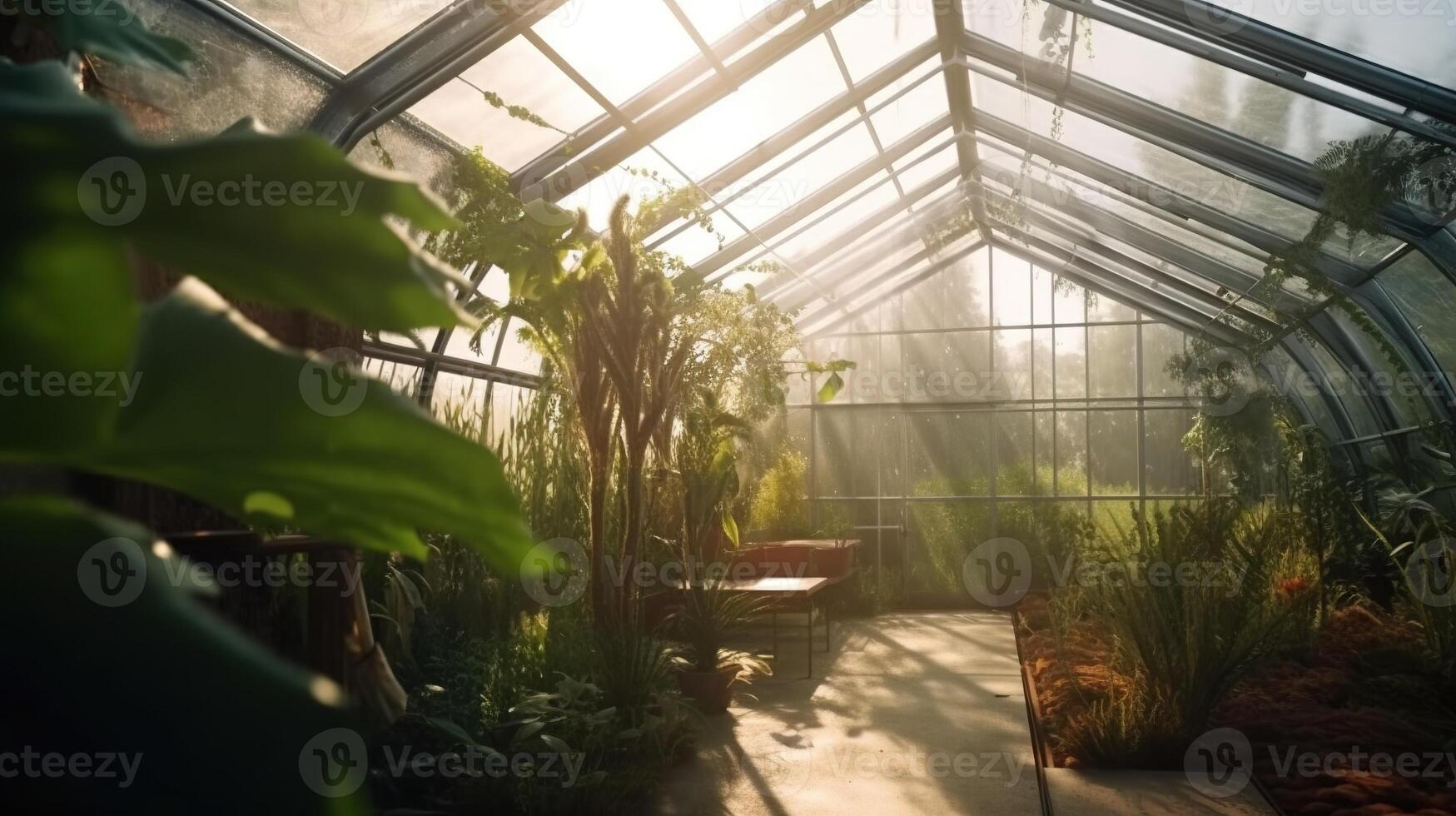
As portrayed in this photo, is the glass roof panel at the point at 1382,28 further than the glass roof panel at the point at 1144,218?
No

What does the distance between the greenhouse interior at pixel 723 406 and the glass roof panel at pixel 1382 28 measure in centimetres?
2

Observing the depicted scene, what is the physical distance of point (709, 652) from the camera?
5.88m

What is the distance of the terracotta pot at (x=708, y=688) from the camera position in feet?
19.1

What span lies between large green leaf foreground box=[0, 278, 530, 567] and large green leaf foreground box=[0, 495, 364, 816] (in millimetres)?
48

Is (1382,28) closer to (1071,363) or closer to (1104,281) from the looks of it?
(1104,281)

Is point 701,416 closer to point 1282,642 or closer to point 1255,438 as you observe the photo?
point 1282,642

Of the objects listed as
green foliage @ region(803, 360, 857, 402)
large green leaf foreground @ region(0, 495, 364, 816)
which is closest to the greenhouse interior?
large green leaf foreground @ region(0, 495, 364, 816)

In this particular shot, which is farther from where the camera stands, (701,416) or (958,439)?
(958,439)

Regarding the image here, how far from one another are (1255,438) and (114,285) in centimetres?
1163

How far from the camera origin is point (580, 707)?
4.39 meters

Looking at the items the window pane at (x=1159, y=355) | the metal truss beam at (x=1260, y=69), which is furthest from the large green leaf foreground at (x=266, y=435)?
the window pane at (x=1159, y=355)

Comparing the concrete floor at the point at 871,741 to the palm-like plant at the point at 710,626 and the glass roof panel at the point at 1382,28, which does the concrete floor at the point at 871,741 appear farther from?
the glass roof panel at the point at 1382,28

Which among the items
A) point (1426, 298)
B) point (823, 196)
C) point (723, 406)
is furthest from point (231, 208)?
point (823, 196)

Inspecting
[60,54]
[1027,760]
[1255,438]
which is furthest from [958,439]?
[60,54]
